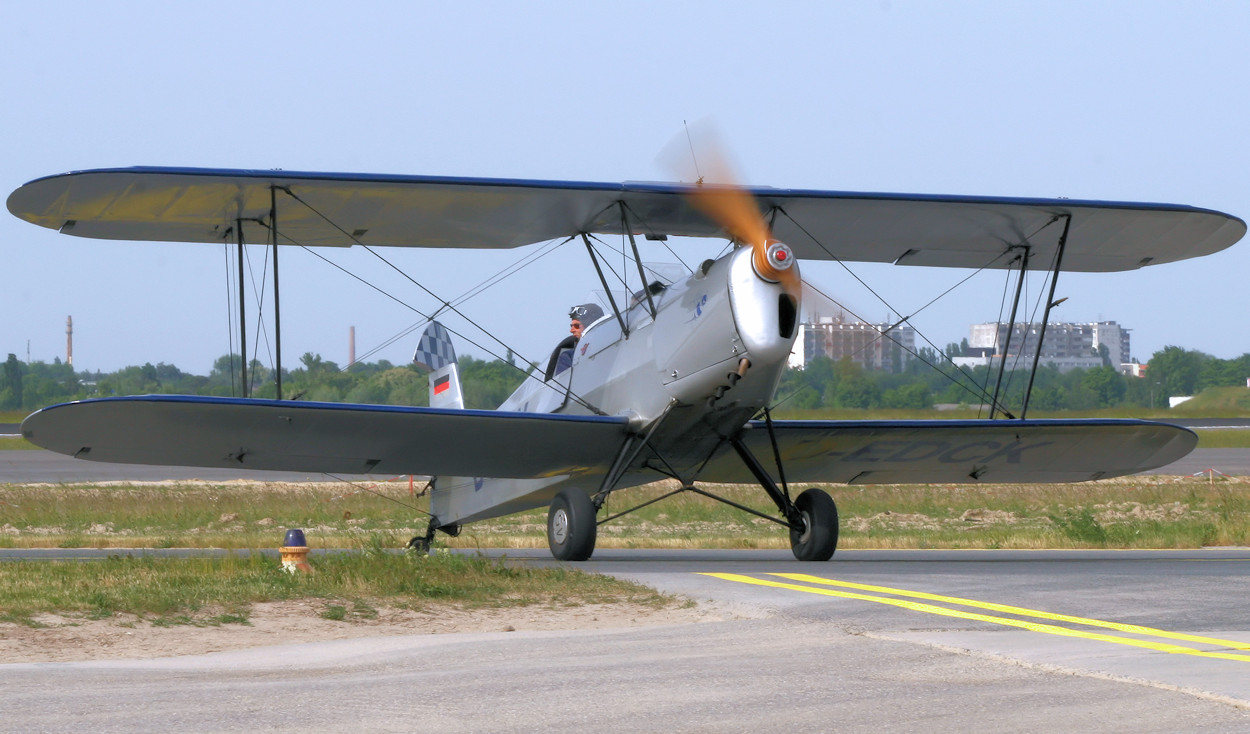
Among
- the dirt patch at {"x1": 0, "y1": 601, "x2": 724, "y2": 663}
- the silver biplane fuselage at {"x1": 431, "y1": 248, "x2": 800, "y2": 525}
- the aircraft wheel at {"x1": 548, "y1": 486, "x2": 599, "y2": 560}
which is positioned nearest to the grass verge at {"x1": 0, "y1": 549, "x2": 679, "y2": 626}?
the dirt patch at {"x1": 0, "y1": 601, "x2": 724, "y2": 663}

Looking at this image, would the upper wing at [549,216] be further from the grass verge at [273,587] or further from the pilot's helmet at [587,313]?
the grass verge at [273,587]

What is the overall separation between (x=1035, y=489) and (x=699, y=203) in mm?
20766

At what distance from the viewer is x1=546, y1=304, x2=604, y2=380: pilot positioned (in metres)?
14.3

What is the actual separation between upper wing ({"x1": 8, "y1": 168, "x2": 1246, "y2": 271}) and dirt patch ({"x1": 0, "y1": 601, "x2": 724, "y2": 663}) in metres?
5.23

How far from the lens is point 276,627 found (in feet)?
23.9

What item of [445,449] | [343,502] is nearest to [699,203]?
[445,449]

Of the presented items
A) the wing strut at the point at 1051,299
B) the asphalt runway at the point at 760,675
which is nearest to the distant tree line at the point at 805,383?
the wing strut at the point at 1051,299

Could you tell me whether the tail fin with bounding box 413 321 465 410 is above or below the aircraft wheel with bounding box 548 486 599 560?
above

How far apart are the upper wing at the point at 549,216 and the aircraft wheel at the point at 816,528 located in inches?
109

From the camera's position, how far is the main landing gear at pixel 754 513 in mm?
11711

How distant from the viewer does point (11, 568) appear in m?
10.4

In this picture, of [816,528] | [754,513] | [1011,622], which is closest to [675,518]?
[816,528]

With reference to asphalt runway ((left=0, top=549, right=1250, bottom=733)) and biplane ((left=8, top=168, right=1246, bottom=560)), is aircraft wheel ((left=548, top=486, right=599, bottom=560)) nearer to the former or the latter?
biplane ((left=8, top=168, right=1246, bottom=560))

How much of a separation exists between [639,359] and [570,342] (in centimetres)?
205
